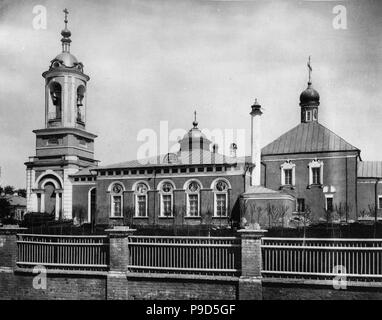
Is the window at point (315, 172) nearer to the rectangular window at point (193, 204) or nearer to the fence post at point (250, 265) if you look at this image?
the rectangular window at point (193, 204)

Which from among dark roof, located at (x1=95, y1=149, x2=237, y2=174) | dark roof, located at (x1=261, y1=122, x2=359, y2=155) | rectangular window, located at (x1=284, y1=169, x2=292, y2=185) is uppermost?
dark roof, located at (x1=261, y1=122, x2=359, y2=155)

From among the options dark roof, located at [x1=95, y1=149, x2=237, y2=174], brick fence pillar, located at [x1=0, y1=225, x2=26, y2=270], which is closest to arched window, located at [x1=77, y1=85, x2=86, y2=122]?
dark roof, located at [x1=95, y1=149, x2=237, y2=174]

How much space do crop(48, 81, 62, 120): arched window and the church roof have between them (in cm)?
508

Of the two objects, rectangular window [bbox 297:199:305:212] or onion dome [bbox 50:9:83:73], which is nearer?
rectangular window [bbox 297:199:305:212]

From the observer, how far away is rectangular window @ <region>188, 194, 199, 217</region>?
97.5 feet

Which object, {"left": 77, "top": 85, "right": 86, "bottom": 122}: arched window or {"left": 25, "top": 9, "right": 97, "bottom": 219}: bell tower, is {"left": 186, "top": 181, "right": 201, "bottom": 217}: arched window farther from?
{"left": 77, "top": 85, "right": 86, "bottom": 122}: arched window

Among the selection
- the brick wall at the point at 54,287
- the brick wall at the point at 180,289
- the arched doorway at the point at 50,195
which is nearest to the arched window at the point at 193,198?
the arched doorway at the point at 50,195

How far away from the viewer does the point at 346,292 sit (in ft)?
28.7

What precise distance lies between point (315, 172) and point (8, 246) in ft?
78.2

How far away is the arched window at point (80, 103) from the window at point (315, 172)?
654 inches

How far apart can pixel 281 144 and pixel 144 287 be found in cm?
2452

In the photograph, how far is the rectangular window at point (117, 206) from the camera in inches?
1244
